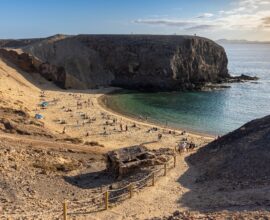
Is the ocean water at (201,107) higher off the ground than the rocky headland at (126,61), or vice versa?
the rocky headland at (126,61)

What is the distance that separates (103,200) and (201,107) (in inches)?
1901

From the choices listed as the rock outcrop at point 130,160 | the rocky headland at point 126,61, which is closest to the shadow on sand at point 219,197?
the rock outcrop at point 130,160

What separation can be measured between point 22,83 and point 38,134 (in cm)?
4100

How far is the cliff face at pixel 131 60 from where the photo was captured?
86.0 m

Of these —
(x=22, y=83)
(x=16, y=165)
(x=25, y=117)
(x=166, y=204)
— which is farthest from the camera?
(x=22, y=83)

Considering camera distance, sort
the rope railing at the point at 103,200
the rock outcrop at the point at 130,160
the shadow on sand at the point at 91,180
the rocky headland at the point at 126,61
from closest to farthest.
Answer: the rope railing at the point at 103,200
the shadow on sand at the point at 91,180
the rock outcrop at the point at 130,160
the rocky headland at the point at 126,61

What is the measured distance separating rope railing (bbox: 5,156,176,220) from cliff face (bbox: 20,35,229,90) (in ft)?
201

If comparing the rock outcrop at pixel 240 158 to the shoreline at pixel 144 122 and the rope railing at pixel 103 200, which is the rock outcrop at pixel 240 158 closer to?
the rope railing at pixel 103 200

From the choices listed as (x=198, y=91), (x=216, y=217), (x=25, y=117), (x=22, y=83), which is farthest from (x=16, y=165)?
(x=198, y=91)

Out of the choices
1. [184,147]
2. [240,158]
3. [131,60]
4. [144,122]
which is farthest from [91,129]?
[131,60]

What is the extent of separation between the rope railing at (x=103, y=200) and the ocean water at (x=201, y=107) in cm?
2893

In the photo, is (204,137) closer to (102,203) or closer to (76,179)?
(76,179)

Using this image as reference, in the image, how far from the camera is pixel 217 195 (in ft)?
60.6

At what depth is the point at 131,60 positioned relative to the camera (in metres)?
88.6
